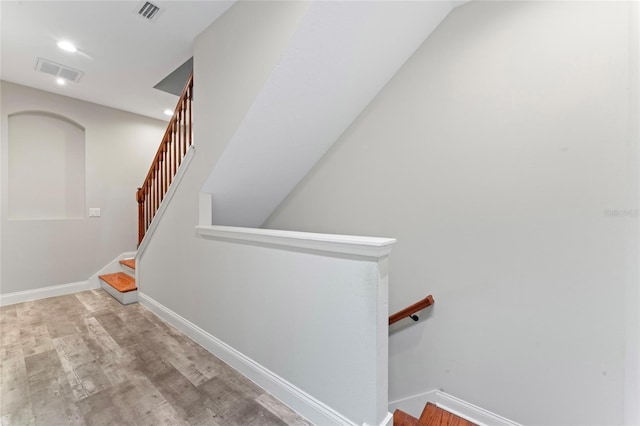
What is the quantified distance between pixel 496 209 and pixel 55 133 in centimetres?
526

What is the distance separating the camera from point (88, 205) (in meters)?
3.81

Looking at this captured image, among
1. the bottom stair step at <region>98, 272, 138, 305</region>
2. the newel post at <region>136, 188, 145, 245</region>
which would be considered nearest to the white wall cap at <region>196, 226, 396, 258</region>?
the bottom stair step at <region>98, 272, 138, 305</region>

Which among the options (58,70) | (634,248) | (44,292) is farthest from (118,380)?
(58,70)

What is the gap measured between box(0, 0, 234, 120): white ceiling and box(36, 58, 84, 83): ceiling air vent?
0.18 feet

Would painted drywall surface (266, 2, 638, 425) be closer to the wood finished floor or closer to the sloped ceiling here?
the sloped ceiling

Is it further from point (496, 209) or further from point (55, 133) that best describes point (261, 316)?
point (55, 133)

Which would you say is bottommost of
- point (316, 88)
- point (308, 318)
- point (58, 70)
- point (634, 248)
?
point (308, 318)

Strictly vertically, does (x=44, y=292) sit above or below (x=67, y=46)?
below

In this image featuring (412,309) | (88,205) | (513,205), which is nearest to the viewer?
(513,205)

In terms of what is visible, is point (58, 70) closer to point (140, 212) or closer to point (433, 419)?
point (140, 212)

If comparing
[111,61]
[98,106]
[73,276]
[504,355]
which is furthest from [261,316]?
[98,106]

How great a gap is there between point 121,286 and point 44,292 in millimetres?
1034

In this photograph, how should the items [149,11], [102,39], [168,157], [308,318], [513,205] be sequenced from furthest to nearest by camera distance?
[168,157]
[102,39]
[149,11]
[513,205]
[308,318]

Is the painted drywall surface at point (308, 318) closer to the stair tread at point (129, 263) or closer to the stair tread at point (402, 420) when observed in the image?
the stair tread at point (402, 420)
